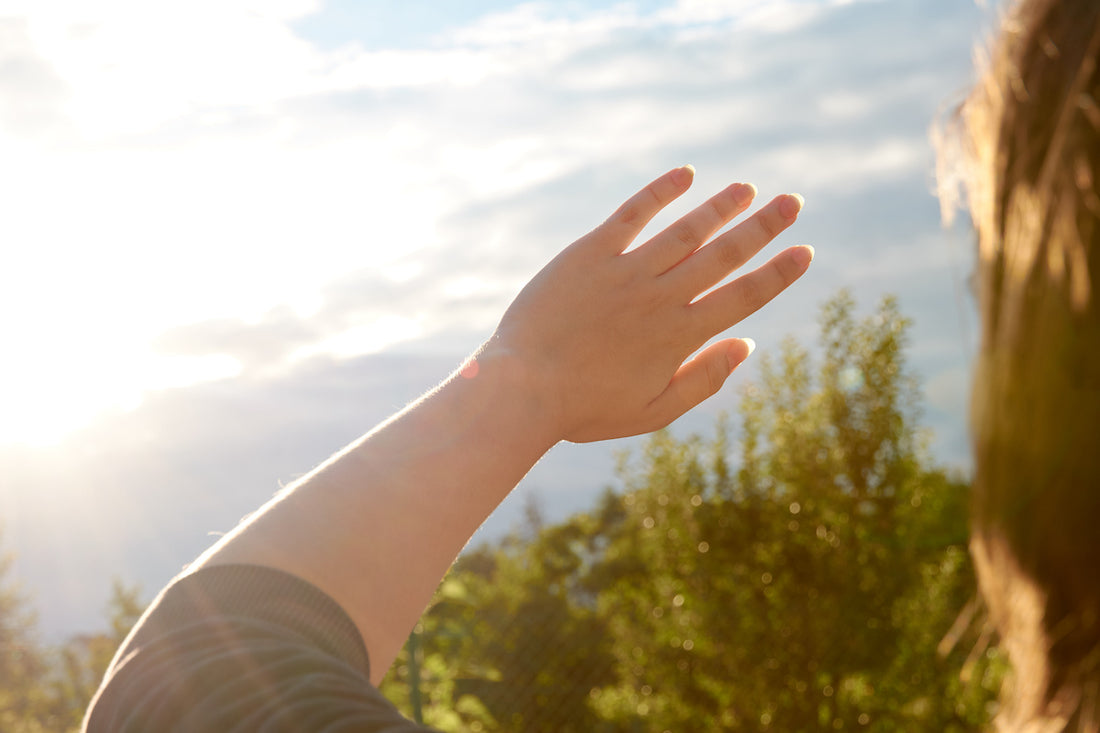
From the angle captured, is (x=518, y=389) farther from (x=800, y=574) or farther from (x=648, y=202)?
(x=800, y=574)

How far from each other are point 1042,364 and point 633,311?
585mm

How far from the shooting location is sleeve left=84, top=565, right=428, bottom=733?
2.02ft

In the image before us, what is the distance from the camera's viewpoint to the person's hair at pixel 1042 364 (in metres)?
0.60

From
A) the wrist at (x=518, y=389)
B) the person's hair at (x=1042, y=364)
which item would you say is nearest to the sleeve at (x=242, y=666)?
the wrist at (x=518, y=389)

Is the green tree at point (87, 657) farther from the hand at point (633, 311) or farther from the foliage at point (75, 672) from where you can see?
the hand at point (633, 311)

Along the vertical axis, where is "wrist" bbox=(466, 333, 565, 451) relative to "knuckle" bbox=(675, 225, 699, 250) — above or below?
below

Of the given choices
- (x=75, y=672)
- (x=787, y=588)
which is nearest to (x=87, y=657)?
(x=75, y=672)

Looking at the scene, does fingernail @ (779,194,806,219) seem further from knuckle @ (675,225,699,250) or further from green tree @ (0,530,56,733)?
green tree @ (0,530,56,733)

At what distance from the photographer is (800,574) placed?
19.9ft

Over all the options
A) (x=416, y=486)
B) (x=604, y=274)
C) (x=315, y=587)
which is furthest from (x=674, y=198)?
(x=315, y=587)

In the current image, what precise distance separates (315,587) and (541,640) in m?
7.01

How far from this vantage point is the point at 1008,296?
64cm

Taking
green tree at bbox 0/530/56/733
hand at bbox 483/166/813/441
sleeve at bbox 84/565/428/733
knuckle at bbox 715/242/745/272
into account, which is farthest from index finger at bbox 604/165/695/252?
green tree at bbox 0/530/56/733

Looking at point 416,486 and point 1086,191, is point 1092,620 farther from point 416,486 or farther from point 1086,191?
point 416,486
